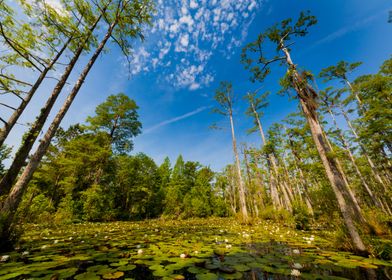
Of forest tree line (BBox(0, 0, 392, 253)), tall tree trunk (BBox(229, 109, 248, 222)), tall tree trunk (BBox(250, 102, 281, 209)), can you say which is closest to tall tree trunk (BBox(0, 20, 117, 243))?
forest tree line (BBox(0, 0, 392, 253))

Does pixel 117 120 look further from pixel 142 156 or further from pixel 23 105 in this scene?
pixel 23 105

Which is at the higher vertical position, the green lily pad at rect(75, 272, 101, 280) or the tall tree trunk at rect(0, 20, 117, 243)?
the tall tree trunk at rect(0, 20, 117, 243)

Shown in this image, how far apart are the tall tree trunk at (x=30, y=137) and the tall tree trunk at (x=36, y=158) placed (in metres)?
0.20

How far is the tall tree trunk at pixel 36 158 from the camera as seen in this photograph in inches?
128

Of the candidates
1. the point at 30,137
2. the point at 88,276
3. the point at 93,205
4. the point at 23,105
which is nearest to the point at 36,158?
the point at 30,137

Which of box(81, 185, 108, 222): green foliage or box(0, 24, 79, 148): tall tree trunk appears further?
box(81, 185, 108, 222): green foliage

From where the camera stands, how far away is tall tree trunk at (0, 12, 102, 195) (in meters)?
3.93

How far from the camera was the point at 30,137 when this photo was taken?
173 inches

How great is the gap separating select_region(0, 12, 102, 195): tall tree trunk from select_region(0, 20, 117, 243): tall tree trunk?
196 millimetres

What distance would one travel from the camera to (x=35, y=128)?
445 cm

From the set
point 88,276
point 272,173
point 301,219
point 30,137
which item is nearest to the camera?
point 88,276

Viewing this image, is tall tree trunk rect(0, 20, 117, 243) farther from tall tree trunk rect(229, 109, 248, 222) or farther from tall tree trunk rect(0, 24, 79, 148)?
tall tree trunk rect(229, 109, 248, 222)

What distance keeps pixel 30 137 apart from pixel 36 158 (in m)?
0.71

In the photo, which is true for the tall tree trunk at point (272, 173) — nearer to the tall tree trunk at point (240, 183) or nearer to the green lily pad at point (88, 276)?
the tall tree trunk at point (240, 183)
